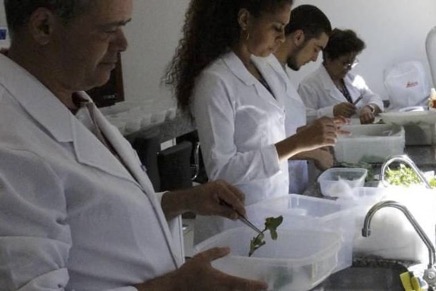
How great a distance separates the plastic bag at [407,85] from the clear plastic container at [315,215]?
253 centimetres

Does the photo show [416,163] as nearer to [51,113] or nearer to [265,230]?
[265,230]

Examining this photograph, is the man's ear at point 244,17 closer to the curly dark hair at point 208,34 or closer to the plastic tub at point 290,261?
the curly dark hair at point 208,34

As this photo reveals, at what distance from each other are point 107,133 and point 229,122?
0.60 m

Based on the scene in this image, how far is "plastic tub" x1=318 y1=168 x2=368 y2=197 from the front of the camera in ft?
5.86

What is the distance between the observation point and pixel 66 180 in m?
0.82

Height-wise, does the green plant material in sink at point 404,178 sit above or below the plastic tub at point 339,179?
above

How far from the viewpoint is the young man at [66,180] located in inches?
30.2

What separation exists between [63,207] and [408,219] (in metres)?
0.74

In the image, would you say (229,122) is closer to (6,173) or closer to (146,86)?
(6,173)

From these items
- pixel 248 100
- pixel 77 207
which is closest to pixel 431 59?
pixel 248 100

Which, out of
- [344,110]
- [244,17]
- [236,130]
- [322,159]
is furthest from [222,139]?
[344,110]

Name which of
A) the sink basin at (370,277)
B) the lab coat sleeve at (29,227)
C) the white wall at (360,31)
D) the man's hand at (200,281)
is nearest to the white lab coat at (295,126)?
the sink basin at (370,277)

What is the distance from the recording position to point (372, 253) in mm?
1403

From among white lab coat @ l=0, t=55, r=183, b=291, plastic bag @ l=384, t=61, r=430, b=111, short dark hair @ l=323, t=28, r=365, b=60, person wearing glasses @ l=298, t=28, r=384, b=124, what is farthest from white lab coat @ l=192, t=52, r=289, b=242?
plastic bag @ l=384, t=61, r=430, b=111
